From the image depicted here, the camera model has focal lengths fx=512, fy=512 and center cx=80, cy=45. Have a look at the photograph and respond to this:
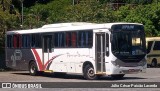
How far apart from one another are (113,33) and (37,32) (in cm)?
761

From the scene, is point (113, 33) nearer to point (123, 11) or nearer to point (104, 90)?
point (104, 90)

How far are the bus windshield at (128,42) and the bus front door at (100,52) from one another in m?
0.75

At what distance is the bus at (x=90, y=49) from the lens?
92.0 feet

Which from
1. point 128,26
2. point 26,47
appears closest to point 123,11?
point 26,47

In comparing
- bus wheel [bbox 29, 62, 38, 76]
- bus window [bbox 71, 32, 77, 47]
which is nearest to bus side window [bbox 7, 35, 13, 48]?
bus wheel [bbox 29, 62, 38, 76]

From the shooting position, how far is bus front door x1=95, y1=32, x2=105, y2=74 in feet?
93.1

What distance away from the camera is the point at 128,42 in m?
28.4

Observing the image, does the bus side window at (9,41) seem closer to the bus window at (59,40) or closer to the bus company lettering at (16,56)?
the bus company lettering at (16,56)

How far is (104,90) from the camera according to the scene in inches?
839

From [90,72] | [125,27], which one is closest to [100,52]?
[90,72]

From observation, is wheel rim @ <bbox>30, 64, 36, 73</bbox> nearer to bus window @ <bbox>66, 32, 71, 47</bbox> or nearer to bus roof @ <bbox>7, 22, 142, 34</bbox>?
bus roof @ <bbox>7, 22, 142, 34</bbox>

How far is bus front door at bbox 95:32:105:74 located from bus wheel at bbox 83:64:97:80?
389mm

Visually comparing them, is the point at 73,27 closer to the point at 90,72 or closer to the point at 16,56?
the point at 90,72

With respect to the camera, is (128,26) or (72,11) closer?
(128,26)
